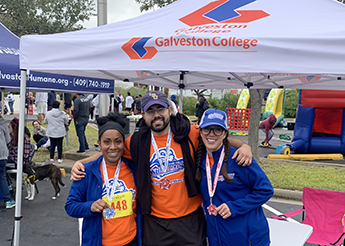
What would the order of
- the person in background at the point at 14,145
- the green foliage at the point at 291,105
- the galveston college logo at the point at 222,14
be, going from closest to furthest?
the galveston college logo at the point at 222,14 < the person in background at the point at 14,145 < the green foliage at the point at 291,105

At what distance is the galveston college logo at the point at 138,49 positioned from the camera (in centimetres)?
261

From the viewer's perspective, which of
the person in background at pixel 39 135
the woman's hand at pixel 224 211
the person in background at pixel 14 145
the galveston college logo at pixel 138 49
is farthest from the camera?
the person in background at pixel 39 135

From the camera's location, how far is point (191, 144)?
2.39m

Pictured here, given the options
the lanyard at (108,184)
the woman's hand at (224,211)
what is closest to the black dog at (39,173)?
the lanyard at (108,184)

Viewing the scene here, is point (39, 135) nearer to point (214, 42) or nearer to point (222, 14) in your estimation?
point (222, 14)

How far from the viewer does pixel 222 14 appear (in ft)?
10.3

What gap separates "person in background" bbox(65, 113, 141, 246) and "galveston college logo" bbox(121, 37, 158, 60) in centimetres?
69

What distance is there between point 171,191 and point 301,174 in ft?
19.7

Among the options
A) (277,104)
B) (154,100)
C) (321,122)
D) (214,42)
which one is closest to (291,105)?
(277,104)

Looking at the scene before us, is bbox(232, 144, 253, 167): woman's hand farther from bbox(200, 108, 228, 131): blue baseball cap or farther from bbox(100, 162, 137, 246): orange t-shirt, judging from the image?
bbox(100, 162, 137, 246): orange t-shirt

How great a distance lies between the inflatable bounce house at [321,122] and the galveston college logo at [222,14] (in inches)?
322

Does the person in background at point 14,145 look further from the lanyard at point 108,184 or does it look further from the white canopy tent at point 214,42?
the lanyard at point 108,184

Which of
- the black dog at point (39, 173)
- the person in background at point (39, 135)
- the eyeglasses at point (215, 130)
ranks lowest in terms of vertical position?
the black dog at point (39, 173)

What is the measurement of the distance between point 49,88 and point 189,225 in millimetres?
3929
